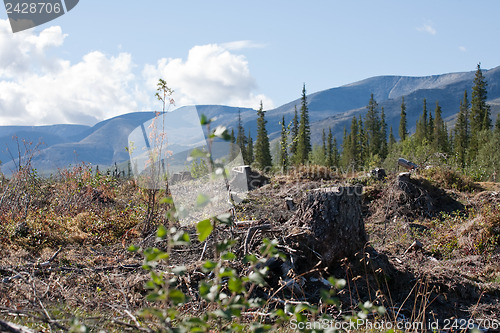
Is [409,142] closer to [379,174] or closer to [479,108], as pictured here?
[479,108]

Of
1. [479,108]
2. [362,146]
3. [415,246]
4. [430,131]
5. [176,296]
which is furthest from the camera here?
[362,146]

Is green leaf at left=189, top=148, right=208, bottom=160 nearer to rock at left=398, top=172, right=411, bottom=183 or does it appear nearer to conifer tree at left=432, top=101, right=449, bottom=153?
rock at left=398, top=172, right=411, bottom=183

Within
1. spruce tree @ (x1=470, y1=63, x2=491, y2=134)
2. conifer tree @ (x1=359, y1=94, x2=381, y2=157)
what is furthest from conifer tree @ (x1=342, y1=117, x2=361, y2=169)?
spruce tree @ (x1=470, y1=63, x2=491, y2=134)

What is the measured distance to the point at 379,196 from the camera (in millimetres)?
10531

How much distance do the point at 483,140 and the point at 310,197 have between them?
53.1 metres

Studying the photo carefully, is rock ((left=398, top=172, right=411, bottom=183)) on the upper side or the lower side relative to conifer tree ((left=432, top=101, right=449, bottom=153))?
upper

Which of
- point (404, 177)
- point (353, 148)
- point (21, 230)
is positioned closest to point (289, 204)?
point (404, 177)

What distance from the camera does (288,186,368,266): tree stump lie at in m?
5.08

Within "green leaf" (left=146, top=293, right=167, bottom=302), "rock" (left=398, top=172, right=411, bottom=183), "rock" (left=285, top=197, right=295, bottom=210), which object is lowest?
"rock" (left=285, top=197, right=295, bottom=210)

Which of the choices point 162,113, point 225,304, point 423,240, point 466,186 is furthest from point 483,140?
point 225,304

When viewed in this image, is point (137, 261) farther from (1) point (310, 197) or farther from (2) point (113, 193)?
(2) point (113, 193)


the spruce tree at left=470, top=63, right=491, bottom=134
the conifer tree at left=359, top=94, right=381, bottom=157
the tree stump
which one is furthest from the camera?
the conifer tree at left=359, top=94, right=381, bottom=157

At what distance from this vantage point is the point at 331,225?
5.15 metres

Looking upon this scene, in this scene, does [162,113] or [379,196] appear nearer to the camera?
[162,113]
